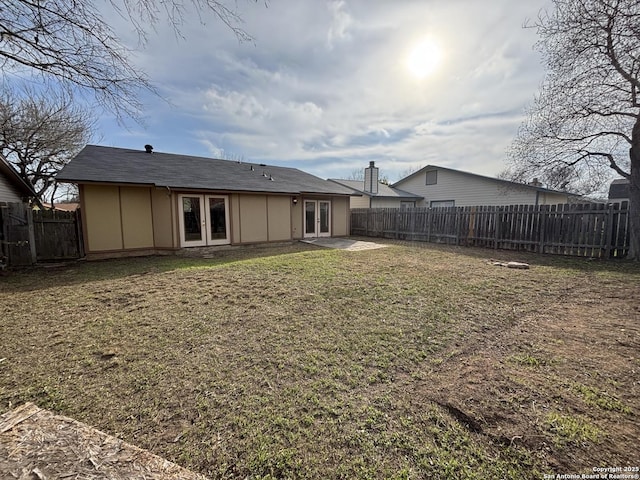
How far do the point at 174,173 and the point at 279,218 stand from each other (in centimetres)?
433

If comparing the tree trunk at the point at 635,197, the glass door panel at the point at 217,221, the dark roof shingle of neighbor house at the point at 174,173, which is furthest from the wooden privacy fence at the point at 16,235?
the tree trunk at the point at 635,197

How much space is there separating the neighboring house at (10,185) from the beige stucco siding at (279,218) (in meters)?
9.77

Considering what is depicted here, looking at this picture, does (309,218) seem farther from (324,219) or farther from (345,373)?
(345,373)

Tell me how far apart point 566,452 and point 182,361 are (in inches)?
122

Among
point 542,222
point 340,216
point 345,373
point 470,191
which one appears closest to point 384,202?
point 470,191

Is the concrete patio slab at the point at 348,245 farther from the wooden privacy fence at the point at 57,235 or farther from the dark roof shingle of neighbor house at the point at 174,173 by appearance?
the wooden privacy fence at the point at 57,235

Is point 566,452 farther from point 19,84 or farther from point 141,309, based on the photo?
point 19,84

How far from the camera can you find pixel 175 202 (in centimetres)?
912

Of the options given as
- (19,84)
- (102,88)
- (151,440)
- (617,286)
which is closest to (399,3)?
(102,88)

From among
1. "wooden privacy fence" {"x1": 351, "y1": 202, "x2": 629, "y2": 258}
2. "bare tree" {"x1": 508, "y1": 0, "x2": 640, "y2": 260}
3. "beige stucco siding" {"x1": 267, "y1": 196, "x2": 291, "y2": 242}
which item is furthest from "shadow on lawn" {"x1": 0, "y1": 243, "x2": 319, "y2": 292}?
"bare tree" {"x1": 508, "y1": 0, "x2": 640, "y2": 260}

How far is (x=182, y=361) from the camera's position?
8.90 feet

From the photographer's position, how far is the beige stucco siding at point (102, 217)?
8250mm

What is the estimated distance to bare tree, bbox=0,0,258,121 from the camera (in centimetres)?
386

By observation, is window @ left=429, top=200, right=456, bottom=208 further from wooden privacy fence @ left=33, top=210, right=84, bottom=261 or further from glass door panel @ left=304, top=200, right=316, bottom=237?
wooden privacy fence @ left=33, top=210, right=84, bottom=261
